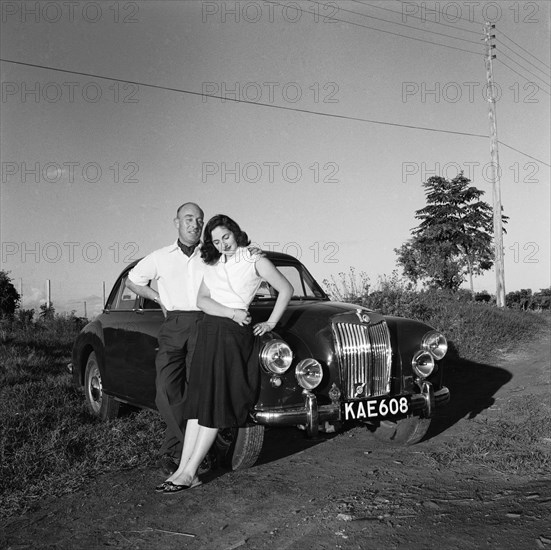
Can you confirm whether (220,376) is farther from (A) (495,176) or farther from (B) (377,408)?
(A) (495,176)

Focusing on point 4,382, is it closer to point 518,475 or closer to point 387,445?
point 387,445

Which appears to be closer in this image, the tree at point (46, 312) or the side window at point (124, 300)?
the side window at point (124, 300)

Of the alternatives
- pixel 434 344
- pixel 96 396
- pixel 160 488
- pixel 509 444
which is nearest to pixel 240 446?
pixel 160 488

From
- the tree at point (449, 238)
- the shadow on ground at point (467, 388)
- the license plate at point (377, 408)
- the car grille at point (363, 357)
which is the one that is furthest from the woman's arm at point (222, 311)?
the tree at point (449, 238)

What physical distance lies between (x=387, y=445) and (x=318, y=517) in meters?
1.99

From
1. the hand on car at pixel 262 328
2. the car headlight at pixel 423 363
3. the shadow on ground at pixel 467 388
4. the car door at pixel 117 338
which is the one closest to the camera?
the hand on car at pixel 262 328

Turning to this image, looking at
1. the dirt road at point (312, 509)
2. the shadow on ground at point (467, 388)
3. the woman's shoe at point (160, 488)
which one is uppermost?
the woman's shoe at point (160, 488)

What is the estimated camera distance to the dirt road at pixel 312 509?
3.34 meters

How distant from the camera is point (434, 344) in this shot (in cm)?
531

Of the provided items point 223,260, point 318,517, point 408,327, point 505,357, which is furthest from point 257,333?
point 505,357

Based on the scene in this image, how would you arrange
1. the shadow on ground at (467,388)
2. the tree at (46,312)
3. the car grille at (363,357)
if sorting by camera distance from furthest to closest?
the tree at (46,312) → the shadow on ground at (467,388) → the car grille at (363,357)

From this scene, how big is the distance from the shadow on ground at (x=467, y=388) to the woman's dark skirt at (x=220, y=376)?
2295 millimetres

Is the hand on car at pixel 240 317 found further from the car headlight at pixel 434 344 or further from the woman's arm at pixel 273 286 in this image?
the car headlight at pixel 434 344

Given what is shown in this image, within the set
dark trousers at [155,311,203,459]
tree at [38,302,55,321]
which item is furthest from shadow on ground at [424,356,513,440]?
tree at [38,302,55,321]
